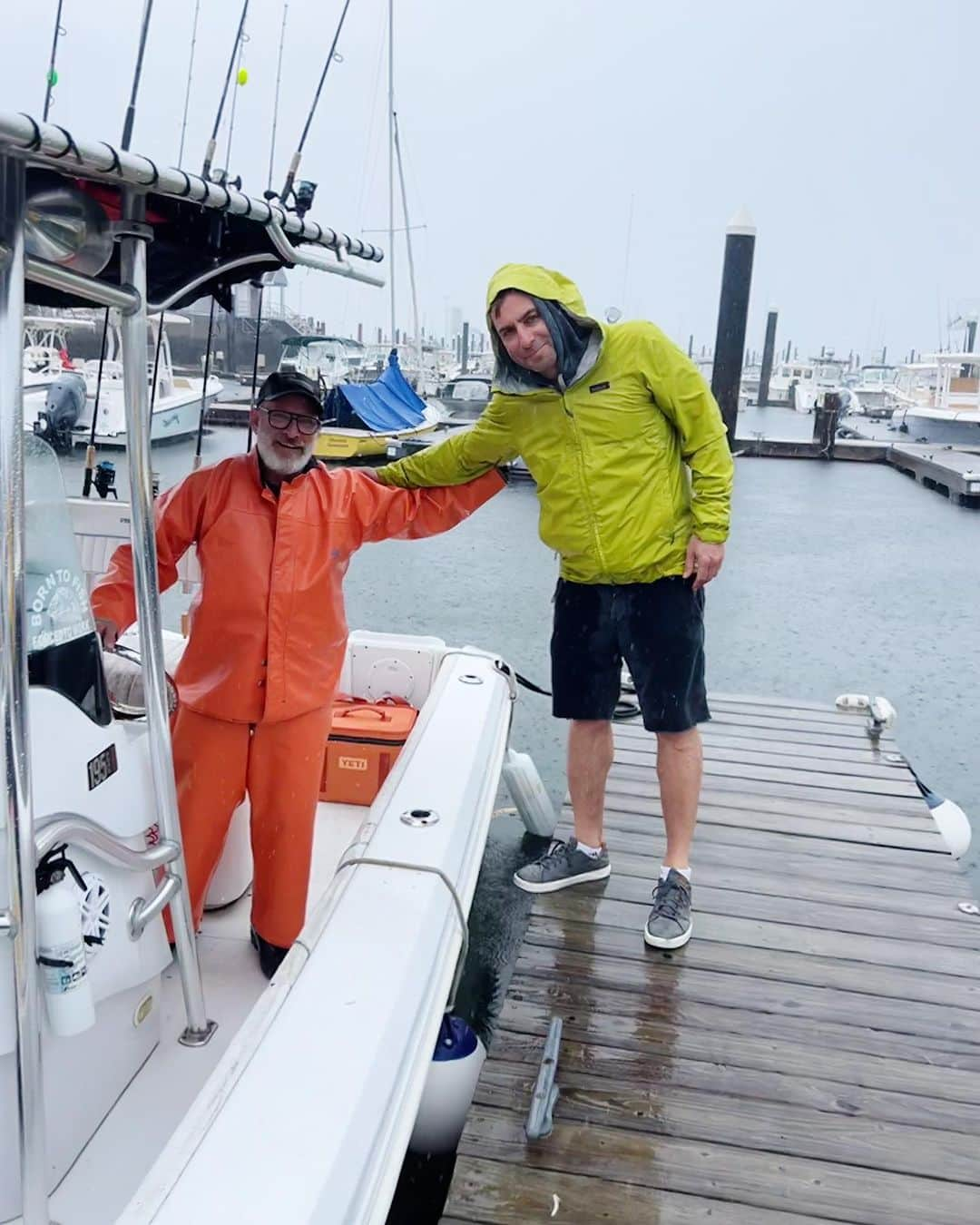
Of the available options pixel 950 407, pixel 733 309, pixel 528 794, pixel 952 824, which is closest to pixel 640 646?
pixel 528 794

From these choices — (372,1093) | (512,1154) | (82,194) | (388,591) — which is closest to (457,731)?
(512,1154)

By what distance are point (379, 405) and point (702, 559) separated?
1542 centimetres

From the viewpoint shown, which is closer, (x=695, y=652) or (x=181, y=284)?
(x=181, y=284)

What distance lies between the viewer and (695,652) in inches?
92.7

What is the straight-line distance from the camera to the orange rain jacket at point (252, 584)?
2.08 m

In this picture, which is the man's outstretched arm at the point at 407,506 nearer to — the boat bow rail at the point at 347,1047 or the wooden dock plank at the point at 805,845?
the boat bow rail at the point at 347,1047

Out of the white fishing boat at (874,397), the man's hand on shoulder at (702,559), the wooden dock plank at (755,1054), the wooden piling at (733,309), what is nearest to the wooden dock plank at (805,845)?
the wooden dock plank at (755,1054)

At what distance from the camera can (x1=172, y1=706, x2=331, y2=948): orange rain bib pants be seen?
6.99ft

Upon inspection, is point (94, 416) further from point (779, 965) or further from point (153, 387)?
point (779, 965)

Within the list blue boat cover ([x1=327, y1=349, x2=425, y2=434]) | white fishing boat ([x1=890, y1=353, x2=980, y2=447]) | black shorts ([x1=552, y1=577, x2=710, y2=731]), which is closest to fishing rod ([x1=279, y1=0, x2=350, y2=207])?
black shorts ([x1=552, y1=577, x2=710, y2=731])

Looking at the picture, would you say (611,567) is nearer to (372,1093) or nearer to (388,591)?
(372,1093)

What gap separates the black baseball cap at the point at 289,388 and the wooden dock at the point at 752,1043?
55.3 inches

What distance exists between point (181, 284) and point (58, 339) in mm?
23223

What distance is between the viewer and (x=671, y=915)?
250 cm
